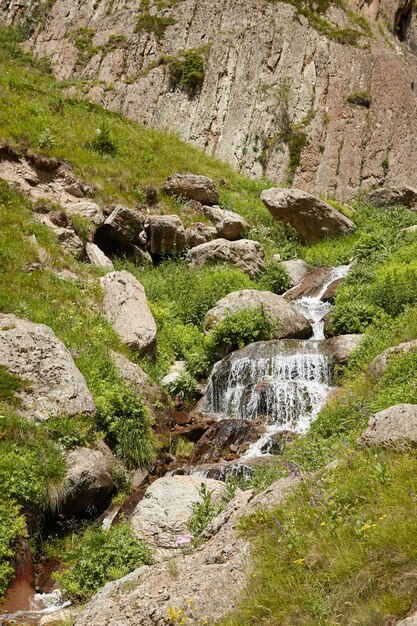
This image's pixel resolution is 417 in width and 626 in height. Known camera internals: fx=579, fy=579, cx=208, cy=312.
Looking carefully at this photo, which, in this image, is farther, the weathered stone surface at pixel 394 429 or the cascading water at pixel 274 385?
the cascading water at pixel 274 385

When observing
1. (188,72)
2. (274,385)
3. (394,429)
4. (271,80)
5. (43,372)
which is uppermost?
(271,80)

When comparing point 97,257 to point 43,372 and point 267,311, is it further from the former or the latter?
point 43,372

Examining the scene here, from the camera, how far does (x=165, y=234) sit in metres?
17.4

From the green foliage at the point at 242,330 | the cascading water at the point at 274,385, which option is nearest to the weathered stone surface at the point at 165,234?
the green foliage at the point at 242,330

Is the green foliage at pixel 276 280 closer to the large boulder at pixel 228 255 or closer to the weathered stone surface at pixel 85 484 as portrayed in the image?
the large boulder at pixel 228 255

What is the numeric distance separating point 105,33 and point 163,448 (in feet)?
112

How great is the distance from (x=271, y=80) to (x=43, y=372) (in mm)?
25926

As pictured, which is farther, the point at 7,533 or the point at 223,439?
the point at 223,439

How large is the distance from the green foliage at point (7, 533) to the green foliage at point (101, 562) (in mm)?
593

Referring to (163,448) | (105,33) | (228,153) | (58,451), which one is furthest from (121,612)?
(105,33)

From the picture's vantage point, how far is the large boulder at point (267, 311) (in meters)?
13.9

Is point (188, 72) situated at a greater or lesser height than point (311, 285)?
greater

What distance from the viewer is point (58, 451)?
8.09 metres

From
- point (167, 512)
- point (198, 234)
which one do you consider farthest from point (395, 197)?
point (167, 512)
